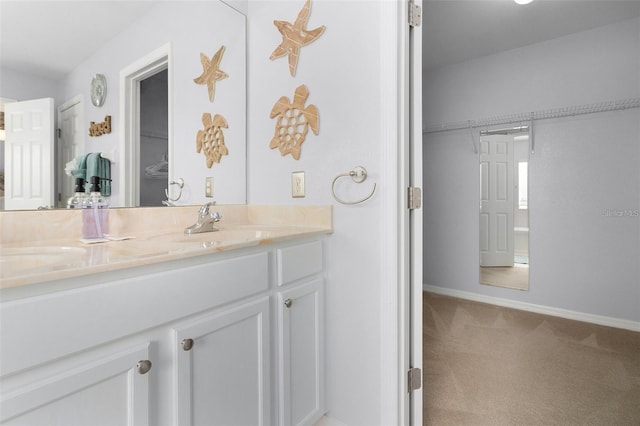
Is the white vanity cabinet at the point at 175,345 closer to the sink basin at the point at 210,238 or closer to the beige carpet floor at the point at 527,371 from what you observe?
the sink basin at the point at 210,238

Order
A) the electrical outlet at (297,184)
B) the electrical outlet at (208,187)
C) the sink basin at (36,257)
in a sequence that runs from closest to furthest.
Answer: the sink basin at (36,257), the electrical outlet at (297,184), the electrical outlet at (208,187)

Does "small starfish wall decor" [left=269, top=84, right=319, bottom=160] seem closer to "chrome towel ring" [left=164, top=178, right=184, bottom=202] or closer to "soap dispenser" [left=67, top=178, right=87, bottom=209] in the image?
"chrome towel ring" [left=164, top=178, right=184, bottom=202]

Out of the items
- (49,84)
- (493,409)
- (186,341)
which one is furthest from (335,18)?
(493,409)

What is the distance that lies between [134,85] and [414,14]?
123 centimetres

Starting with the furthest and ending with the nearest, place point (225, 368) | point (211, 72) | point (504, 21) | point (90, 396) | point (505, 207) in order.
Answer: point (505, 207)
point (504, 21)
point (211, 72)
point (225, 368)
point (90, 396)

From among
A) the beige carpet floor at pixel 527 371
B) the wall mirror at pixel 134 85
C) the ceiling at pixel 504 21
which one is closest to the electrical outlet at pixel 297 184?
the wall mirror at pixel 134 85

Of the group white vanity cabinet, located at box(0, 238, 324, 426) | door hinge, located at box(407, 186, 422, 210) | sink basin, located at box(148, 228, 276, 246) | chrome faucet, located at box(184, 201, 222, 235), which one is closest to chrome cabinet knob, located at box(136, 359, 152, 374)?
white vanity cabinet, located at box(0, 238, 324, 426)

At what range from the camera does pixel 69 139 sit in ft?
4.01

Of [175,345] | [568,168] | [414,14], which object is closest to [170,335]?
[175,345]

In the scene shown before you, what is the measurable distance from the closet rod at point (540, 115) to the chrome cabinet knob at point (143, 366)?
3559 mm

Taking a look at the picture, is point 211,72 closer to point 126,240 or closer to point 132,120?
point 132,120

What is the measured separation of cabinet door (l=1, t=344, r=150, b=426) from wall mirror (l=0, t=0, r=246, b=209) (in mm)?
738

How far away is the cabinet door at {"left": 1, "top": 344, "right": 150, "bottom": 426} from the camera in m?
0.63

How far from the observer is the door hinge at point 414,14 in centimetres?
136
